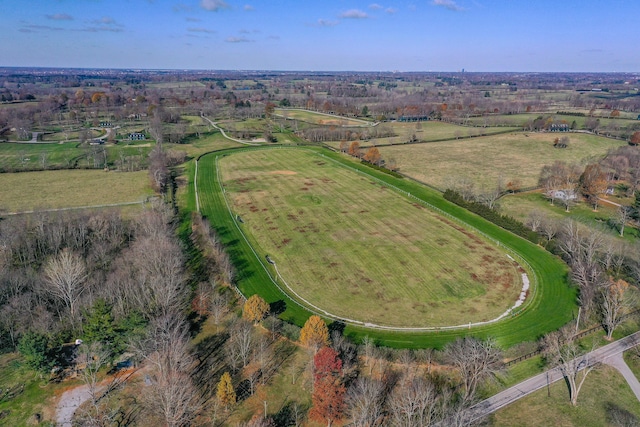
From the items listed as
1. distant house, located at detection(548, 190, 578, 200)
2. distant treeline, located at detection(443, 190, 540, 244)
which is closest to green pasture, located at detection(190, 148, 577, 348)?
distant treeline, located at detection(443, 190, 540, 244)

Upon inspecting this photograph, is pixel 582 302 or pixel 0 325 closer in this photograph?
pixel 0 325

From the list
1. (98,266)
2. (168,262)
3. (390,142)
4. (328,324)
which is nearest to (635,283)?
(328,324)

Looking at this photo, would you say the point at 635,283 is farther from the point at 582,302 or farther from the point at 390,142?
the point at 390,142

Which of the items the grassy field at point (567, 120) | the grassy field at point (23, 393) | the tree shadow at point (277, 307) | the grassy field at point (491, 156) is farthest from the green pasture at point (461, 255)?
the grassy field at point (567, 120)

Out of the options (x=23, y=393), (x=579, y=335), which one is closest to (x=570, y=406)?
(x=579, y=335)

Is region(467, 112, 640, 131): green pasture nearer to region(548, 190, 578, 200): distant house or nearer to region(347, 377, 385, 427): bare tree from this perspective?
region(548, 190, 578, 200): distant house

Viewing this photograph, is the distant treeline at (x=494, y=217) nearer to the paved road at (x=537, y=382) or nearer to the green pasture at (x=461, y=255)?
the green pasture at (x=461, y=255)
